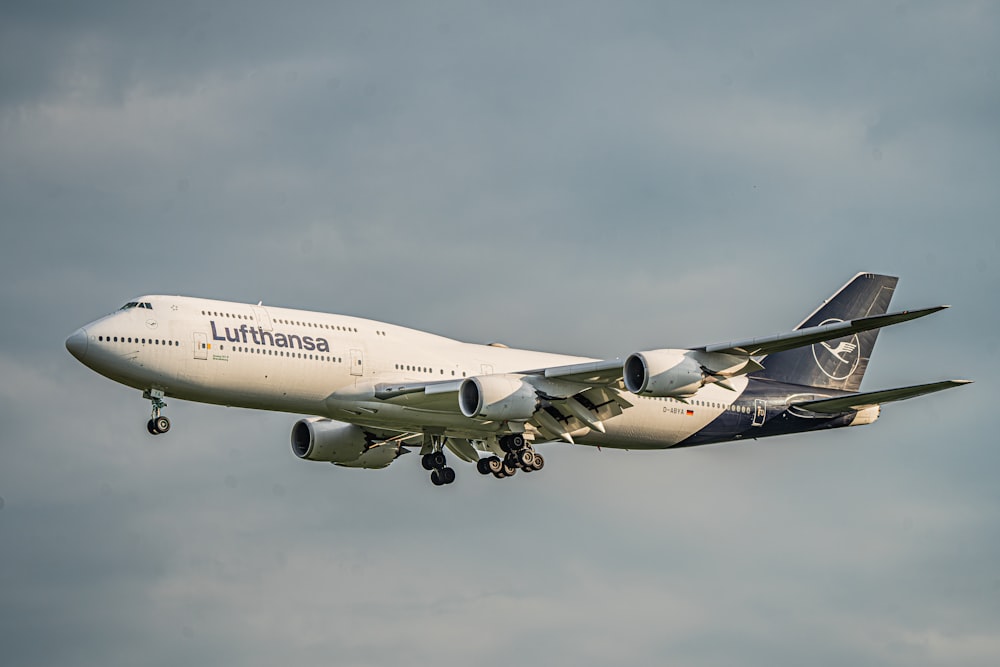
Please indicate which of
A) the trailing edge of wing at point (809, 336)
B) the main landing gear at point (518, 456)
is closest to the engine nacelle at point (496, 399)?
the main landing gear at point (518, 456)

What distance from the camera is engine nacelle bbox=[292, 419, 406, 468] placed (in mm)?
55094

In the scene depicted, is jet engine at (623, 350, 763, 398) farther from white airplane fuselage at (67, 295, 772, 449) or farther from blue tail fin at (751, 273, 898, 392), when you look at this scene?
blue tail fin at (751, 273, 898, 392)

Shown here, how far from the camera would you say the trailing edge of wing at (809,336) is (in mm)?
42500

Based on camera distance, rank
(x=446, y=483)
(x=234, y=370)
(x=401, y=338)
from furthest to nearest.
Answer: (x=446, y=483)
(x=401, y=338)
(x=234, y=370)

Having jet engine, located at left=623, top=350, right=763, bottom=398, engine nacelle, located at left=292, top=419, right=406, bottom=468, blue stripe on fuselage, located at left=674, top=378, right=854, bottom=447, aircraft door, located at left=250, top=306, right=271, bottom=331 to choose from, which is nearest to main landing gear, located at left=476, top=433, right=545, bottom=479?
jet engine, located at left=623, top=350, right=763, bottom=398

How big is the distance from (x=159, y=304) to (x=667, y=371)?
56.3ft

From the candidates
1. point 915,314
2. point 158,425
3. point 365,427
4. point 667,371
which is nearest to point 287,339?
point 158,425

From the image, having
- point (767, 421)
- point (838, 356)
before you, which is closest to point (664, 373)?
point (767, 421)

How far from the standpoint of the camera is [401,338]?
50188 mm

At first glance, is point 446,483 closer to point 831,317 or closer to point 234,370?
point 234,370

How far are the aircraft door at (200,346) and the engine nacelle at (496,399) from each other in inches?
341

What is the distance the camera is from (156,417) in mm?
46844

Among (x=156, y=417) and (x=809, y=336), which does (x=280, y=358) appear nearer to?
(x=156, y=417)

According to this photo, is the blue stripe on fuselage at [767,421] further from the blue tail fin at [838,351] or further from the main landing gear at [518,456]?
the main landing gear at [518,456]
